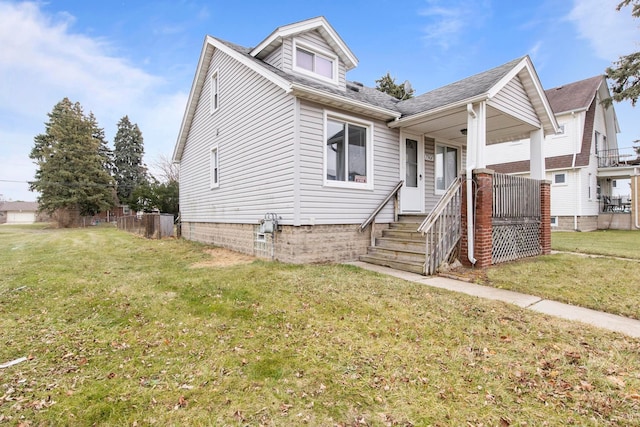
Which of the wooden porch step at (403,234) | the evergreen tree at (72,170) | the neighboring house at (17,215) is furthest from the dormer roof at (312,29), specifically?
the neighboring house at (17,215)

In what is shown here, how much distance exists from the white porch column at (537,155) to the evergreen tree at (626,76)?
11.7 m

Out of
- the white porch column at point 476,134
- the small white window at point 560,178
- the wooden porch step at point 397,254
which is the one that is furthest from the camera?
the small white window at point 560,178

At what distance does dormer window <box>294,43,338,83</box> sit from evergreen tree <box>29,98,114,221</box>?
30.4 m

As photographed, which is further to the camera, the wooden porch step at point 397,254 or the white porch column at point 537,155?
the white porch column at point 537,155

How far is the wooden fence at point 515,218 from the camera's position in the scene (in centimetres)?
716

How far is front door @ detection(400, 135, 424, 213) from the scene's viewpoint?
28.9ft

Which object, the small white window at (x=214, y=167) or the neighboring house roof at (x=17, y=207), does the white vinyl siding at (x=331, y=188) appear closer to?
the small white window at (x=214, y=167)

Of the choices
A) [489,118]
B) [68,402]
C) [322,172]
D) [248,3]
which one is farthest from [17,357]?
[248,3]

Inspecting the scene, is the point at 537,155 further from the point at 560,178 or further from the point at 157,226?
the point at 157,226

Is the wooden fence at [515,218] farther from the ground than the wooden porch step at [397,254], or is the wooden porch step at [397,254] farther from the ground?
the wooden fence at [515,218]

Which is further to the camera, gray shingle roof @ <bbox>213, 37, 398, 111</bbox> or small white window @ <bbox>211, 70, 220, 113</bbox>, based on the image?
small white window @ <bbox>211, 70, 220, 113</bbox>

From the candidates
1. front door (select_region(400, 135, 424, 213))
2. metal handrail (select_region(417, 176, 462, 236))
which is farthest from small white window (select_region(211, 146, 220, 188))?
metal handrail (select_region(417, 176, 462, 236))

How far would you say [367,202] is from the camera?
7977 mm

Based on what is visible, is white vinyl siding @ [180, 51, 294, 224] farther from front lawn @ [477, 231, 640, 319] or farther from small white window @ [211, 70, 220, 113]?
front lawn @ [477, 231, 640, 319]
